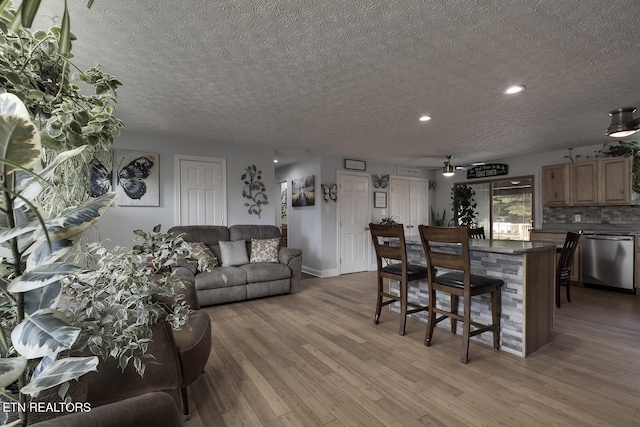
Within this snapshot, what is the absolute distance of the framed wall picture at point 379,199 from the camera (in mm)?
6551

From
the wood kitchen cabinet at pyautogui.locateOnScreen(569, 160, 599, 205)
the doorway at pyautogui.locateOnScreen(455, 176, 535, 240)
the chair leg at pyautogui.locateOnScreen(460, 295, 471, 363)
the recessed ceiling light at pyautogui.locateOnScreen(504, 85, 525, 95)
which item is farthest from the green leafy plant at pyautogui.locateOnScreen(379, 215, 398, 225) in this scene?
the chair leg at pyautogui.locateOnScreen(460, 295, 471, 363)

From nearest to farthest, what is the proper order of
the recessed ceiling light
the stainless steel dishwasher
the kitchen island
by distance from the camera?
the kitchen island < the recessed ceiling light < the stainless steel dishwasher

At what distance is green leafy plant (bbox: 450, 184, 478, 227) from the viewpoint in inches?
269

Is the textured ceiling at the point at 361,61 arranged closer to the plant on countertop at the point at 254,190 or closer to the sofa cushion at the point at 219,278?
the plant on countertop at the point at 254,190

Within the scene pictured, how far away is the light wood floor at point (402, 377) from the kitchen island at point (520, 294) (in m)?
0.13

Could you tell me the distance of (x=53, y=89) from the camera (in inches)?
29.8

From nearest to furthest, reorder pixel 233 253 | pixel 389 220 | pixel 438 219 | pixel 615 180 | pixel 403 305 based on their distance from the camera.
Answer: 1. pixel 403 305
2. pixel 233 253
3. pixel 615 180
4. pixel 389 220
5. pixel 438 219

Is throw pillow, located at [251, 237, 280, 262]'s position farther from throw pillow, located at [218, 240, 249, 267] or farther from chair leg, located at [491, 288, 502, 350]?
chair leg, located at [491, 288, 502, 350]

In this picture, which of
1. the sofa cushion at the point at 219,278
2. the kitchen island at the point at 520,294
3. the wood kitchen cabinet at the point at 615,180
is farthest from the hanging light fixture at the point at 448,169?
the sofa cushion at the point at 219,278

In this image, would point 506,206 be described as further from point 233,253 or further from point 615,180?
point 233,253

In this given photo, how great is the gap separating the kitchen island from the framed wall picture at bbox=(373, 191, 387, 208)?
374 cm

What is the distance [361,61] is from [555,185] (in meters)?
4.85

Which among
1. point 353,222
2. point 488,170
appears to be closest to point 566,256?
point 488,170

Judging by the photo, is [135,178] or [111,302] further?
[135,178]
